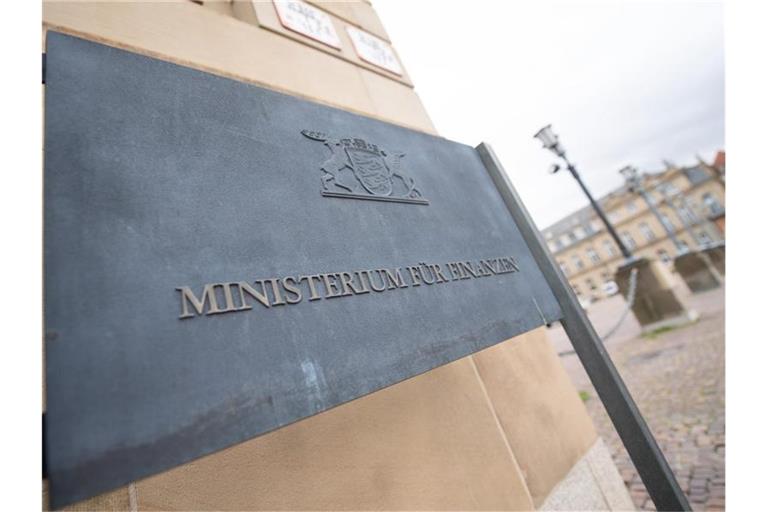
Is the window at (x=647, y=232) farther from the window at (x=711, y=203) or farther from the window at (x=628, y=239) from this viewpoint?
the window at (x=711, y=203)

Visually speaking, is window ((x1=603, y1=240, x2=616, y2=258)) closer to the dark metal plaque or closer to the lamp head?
the lamp head

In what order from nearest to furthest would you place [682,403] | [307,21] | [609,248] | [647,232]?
[307,21] < [682,403] < [647,232] < [609,248]

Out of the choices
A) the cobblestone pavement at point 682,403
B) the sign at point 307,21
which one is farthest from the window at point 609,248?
the sign at point 307,21

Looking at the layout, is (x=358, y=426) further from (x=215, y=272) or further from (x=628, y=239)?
(x=628, y=239)

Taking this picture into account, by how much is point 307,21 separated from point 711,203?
2164 inches

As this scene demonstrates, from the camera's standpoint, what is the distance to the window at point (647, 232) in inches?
1832

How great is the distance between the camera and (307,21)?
2.83m

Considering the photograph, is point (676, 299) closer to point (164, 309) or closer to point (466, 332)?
point (466, 332)

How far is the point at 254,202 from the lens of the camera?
3.62 ft

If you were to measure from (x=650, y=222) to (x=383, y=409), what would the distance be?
2240 inches

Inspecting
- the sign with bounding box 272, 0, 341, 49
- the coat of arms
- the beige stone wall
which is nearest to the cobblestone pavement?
the beige stone wall

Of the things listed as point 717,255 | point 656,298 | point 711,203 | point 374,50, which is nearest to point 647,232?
point 711,203

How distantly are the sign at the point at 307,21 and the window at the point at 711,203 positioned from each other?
54.3 meters

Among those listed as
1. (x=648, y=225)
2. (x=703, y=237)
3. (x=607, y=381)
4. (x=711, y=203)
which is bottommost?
(x=607, y=381)
